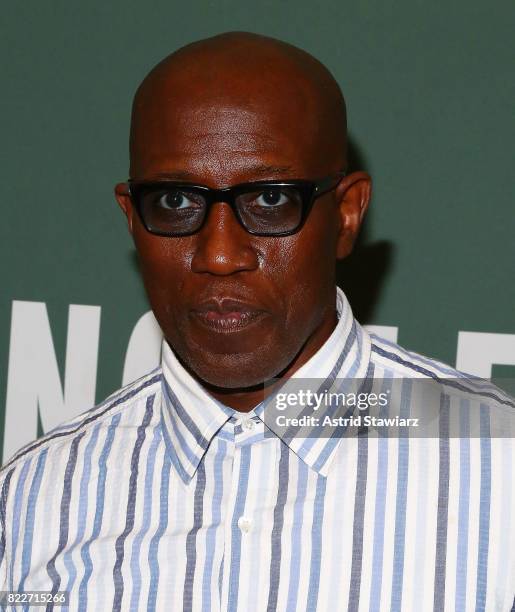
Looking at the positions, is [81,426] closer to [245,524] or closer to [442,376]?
[245,524]

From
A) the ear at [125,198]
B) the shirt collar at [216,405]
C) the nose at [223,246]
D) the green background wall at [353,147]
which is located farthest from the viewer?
the green background wall at [353,147]

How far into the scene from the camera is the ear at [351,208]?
3.77 feet

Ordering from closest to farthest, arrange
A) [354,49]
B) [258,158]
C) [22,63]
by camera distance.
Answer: [258,158], [354,49], [22,63]

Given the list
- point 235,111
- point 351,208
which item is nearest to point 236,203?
point 235,111

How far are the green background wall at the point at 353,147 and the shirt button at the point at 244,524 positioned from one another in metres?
0.64

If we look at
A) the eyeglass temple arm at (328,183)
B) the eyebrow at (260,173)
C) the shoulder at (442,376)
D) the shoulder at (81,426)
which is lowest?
the shoulder at (81,426)

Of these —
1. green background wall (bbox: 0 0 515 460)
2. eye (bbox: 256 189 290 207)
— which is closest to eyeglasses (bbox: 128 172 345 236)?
eye (bbox: 256 189 290 207)

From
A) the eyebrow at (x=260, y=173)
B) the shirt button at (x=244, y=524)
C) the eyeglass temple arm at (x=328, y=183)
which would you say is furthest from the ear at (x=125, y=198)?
the shirt button at (x=244, y=524)

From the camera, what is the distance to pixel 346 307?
119 centimetres

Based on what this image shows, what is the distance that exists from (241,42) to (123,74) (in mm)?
625

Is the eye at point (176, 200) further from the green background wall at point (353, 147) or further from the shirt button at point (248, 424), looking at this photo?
the green background wall at point (353, 147)

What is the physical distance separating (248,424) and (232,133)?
0.38 metres

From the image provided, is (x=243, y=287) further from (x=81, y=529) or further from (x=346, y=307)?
(x=81, y=529)

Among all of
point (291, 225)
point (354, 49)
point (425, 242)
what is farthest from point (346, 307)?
point (354, 49)
